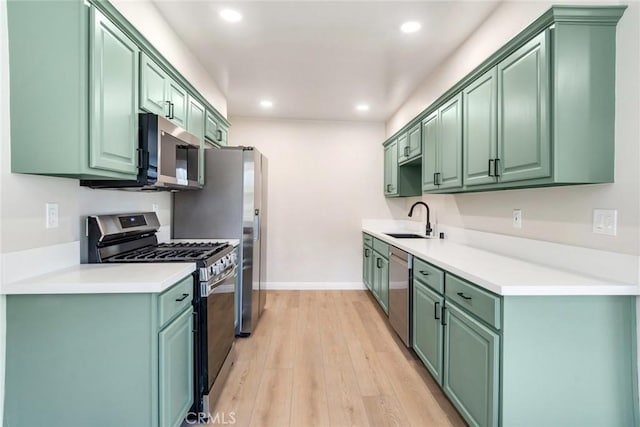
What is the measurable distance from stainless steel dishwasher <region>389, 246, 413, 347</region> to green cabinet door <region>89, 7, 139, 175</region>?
2.08 metres

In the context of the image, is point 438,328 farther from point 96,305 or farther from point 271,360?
point 96,305

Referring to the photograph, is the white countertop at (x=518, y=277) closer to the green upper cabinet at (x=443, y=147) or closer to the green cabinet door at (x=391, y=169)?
the green upper cabinet at (x=443, y=147)

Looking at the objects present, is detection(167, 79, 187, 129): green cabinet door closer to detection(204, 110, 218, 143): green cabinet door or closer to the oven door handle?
detection(204, 110, 218, 143): green cabinet door

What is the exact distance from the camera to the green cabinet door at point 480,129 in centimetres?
201

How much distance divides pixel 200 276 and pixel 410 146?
2.72 metres

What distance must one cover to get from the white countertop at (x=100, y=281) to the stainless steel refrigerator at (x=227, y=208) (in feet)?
4.28

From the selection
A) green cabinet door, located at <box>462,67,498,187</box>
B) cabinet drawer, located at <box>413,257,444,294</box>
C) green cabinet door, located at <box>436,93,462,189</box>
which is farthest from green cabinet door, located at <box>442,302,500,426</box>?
green cabinet door, located at <box>436,93,462,189</box>

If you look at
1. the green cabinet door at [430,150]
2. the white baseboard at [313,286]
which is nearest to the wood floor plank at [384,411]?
the green cabinet door at [430,150]

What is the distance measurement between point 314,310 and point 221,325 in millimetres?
1869

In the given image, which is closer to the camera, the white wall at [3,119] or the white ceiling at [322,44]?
the white wall at [3,119]

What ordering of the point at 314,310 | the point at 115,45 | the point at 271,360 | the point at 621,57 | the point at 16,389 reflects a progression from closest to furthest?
the point at 16,389, the point at 621,57, the point at 115,45, the point at 271,360, the point at 314,310

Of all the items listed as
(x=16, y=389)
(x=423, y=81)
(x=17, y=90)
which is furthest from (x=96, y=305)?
(x=423, y=81)

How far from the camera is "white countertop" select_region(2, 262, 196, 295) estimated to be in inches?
53.3

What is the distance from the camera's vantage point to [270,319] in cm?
356
